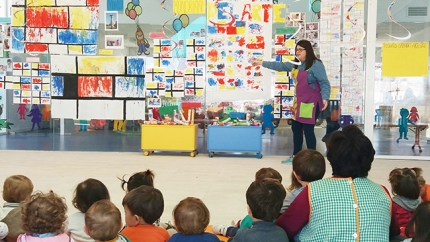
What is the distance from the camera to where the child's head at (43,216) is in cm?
203

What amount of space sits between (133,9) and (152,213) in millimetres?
5821

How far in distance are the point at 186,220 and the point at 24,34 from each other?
256 inches

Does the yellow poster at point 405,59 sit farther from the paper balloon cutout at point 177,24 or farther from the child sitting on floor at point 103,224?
the child sitting on floor at point 103,224

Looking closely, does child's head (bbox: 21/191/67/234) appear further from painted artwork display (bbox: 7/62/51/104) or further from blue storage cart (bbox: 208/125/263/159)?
painted artwork display (bbox: 7/62/51/104)

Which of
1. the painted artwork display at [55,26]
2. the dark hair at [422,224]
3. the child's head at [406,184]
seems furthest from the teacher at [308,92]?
the dark hair at [422,224]

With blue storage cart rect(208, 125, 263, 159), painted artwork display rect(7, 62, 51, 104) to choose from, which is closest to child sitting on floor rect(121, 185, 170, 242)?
blue storage cart rect(208, 125, 263, 159)

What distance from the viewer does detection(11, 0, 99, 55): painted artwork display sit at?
7723mm

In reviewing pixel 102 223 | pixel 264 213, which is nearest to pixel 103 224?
pixel 102 223

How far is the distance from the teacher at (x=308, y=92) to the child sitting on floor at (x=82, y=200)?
407cm

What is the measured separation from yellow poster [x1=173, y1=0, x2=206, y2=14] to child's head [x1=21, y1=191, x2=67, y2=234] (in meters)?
5.81

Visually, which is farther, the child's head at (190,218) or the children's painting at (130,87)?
the children's painting at (130,87)

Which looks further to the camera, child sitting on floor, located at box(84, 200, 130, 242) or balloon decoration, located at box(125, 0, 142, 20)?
balloon decoration, located at box(125, 0, 142, 20)

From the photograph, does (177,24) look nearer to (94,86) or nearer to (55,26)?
(94,86)

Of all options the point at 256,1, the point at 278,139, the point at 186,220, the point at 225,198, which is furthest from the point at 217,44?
the point at 186,220
